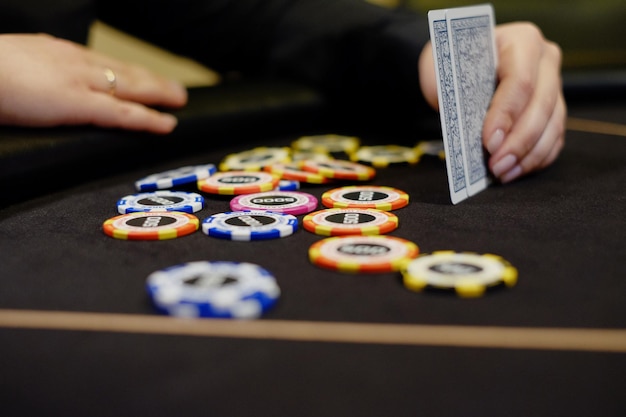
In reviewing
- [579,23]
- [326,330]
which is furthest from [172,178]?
[579,23]

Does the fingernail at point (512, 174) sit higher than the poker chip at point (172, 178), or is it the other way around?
the fingernail at point (512, 174)

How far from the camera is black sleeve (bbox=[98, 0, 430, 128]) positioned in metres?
2.09

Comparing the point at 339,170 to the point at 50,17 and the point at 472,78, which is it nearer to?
the point at 472,78

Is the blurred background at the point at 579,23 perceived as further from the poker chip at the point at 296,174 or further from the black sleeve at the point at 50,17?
the poker chip at the point at 296,174

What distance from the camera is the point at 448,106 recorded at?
126 centimetres

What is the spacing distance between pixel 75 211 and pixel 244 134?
0.80 metres

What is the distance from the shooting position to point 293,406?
660 millimetres

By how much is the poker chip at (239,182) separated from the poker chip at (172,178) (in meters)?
0.02

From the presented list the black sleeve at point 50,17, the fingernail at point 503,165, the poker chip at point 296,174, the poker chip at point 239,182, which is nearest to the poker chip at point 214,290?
the poker chip at point 239,182

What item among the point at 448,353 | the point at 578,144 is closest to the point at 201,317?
the point at 448,353

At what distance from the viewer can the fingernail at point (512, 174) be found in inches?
55.9

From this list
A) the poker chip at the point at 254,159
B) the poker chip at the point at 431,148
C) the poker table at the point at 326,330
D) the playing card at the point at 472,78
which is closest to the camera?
the poker table at the point at 326,330

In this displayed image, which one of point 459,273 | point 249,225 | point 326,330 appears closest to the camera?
point 326,330

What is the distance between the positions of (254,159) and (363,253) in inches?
31.4
